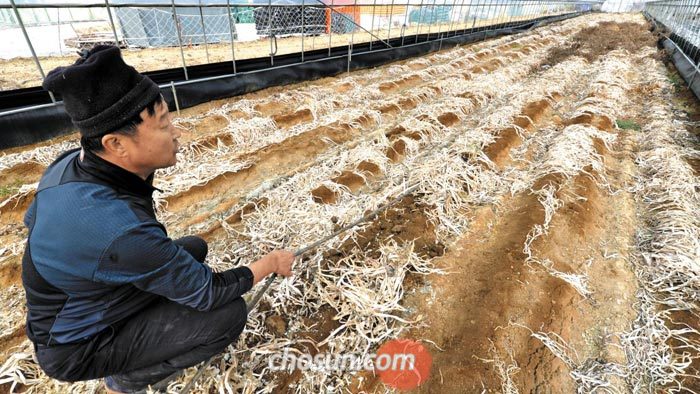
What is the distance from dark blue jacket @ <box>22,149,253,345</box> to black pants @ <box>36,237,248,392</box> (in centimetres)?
7

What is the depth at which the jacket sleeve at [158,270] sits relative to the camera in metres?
1.37

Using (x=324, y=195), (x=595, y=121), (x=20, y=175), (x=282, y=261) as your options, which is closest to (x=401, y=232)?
(x=324, y=195)

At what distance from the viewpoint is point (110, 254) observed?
135 centimetres

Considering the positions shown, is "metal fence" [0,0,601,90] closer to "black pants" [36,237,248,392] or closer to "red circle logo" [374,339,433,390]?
"black pants" [36,237,248,392]

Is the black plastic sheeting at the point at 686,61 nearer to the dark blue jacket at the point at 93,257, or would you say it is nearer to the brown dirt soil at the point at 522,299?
the brown dirt soil at the point at 522,299

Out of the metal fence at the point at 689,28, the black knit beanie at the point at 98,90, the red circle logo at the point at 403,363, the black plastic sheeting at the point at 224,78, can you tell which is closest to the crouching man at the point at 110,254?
the black knit beanie at the point at 98,90

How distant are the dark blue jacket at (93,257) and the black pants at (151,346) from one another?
67 millimetres

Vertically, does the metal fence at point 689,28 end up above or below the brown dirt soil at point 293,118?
above

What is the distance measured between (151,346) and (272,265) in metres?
0.73

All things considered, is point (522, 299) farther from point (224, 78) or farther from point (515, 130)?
point (224, 78)

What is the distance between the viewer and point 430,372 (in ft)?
7.09

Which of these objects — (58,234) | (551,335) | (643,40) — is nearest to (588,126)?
(551,335)

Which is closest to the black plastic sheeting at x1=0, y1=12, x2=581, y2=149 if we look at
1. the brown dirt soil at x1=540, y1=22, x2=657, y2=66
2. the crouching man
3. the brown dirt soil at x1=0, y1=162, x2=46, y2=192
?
the brown dirt soil at x1=0, y1=162, x2=46, y2=192

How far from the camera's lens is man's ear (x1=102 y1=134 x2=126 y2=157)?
1375 mm
